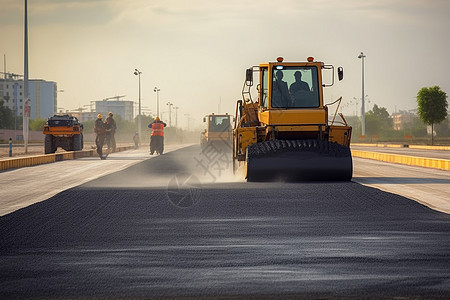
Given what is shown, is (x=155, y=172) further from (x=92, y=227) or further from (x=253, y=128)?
(x=92, y=227)

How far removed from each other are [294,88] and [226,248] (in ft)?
40.7

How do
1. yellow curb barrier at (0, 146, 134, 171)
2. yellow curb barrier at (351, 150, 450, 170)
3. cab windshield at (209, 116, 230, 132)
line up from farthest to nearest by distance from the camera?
cab windshield at (209, 116, 230, 132) → yellow curb barrier at (351, 150, 450, 170) → yellow curb barrier at (0, 146, 134, 171)

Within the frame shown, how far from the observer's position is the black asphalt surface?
659 centimetres

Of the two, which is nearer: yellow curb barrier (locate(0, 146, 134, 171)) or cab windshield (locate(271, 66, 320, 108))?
cab windshield (locate(271, 66, 320, 108))

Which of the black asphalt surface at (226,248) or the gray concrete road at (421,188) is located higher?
the gray concrete road at (421,188)

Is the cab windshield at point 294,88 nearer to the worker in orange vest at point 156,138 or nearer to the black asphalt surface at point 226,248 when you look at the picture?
the black asphalt surface at point 226,248

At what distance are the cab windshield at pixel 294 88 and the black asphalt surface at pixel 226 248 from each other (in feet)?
17.8

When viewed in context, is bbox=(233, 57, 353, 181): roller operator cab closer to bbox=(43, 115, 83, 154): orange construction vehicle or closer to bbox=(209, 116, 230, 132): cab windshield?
bbox=(43, 115, 83, 154): orange construction vehicle

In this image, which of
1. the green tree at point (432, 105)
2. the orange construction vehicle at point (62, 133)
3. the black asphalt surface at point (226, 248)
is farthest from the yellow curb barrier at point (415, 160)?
the green tree at point (432, 105)

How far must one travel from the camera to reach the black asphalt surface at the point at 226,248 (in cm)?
659

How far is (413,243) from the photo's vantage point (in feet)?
29.6

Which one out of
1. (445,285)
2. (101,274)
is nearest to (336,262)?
(445,285)

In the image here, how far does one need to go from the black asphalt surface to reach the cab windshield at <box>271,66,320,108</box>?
5432mm

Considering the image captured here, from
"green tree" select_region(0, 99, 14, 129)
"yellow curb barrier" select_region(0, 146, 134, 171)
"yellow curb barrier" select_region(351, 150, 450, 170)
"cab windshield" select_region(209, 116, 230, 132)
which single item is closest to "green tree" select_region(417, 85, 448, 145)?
"cab windshield" select_region(209, 116, 230, 132)
